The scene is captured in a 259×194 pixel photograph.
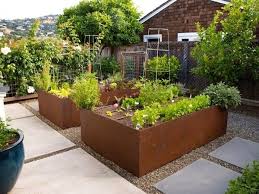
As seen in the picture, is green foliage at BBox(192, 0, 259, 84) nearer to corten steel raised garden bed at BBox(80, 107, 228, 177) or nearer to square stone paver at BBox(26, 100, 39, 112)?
corten steel raised garden bed at BBox(80, 107, 228, 177)

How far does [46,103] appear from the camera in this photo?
5254 mm

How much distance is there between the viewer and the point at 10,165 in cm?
245

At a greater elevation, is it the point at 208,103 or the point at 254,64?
the point at 254,64

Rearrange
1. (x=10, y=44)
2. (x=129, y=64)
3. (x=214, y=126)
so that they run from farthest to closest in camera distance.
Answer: (x=129, y=64), (x=10, y=44), (x=214, y=126)

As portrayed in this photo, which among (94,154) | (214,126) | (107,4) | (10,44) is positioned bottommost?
(94,154)

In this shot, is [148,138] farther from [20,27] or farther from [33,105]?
[20,27]

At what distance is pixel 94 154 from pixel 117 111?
0.83 m

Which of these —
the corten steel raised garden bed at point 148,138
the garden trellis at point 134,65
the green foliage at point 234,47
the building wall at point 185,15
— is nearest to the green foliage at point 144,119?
the corten steel raised garden bed at point 148,138

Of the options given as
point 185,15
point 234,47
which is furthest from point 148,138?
point 185,15

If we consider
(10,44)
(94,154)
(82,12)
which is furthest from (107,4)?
(94,154)

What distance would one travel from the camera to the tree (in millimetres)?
10039

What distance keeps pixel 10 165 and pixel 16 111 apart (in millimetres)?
3763

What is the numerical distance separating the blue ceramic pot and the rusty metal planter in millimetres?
2097

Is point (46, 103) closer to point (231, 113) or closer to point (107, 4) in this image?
point (231, 113)
